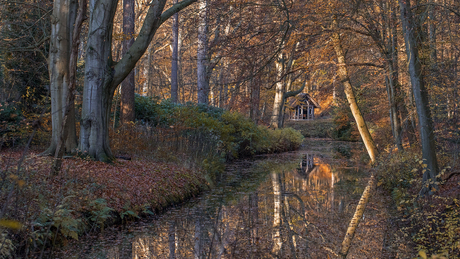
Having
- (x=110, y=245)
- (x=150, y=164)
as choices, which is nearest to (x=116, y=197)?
(x=110, y=245)

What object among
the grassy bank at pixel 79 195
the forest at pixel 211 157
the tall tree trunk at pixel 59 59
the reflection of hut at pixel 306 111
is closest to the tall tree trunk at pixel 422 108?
the forest at pixel 211 157

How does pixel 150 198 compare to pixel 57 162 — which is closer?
pixel 57 162

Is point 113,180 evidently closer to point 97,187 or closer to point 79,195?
point 97,187

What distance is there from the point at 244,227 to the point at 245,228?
0.06 meters

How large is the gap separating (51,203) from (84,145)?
320 cm

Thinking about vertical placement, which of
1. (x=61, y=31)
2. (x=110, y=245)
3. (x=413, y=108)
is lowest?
(x=110, y=245)

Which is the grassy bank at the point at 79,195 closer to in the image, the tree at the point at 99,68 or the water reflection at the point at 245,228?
the water reflection at the point at 245,228

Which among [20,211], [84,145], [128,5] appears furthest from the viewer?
[128,5]

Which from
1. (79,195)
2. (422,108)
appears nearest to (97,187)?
(79,195)

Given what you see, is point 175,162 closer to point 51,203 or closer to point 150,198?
point 150,198

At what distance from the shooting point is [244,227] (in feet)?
22.4

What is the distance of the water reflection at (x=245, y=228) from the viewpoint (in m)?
5.50

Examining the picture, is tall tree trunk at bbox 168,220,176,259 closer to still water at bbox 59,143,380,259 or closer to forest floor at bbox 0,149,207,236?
still water at bbox 59,143,380,259

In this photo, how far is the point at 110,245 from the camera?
5559mm
